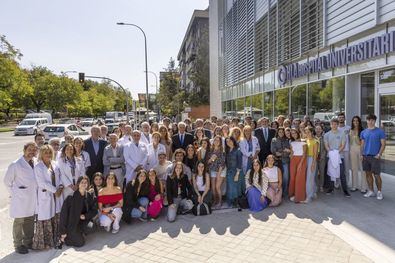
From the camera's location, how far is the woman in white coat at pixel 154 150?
300 inches

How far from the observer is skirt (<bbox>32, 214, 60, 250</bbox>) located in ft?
17.5

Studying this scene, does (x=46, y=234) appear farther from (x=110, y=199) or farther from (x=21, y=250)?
(x=110, y=199)

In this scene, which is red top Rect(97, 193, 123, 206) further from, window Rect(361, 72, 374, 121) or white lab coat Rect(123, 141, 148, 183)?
window Rect(361, 72, 374, 121)

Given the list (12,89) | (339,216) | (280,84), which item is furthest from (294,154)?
(12,89)

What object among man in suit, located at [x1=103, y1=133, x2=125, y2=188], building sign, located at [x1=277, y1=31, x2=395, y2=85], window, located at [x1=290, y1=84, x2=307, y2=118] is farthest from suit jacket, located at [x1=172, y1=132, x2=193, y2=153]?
window, located at [x1=290, y1=84, x2=307, y2=118]

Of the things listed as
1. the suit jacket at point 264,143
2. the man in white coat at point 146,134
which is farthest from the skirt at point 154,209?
the suit jacket at point 264,143

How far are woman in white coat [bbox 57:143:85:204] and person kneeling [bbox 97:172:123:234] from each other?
52 cm

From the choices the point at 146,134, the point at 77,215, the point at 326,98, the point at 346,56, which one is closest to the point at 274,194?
the point at 146,134

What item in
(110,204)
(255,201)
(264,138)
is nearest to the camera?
(110,204)

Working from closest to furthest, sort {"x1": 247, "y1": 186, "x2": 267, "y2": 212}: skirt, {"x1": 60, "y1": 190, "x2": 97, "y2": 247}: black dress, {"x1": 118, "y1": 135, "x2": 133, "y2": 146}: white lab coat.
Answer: {"x1": 60, "y1": 190, "x2": 97, "y2": 247}: black dress
{"x1": 247, "y1": 186, "x2": 267, "y2": 212}: skirt
{"x1": 118, "y1": 135, "x2": 133, "y2": 146}: white lab coat

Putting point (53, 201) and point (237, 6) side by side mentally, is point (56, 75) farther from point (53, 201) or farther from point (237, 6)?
point (53, 201)

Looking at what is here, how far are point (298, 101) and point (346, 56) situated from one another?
3.77m

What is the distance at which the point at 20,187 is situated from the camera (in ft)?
17.2

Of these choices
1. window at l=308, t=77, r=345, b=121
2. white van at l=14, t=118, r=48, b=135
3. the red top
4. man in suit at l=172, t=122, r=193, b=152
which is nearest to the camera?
the red top
